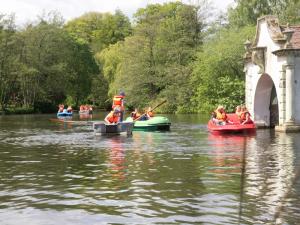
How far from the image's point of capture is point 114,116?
96.4ft

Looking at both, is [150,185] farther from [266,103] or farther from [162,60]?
[162,60]

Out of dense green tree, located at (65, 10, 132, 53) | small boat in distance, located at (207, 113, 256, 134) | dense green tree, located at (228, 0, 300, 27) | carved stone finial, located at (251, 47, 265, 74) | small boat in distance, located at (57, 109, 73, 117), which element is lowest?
small boat in distance, located at (207, 113, 256, 134)

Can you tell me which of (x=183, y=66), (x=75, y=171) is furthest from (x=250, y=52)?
(x=183, y=66)

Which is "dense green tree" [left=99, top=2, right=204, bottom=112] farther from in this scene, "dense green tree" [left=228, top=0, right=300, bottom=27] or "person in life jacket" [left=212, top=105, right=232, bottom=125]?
"person in life jacket" [left=212, top=105, right=232, bottom=125]

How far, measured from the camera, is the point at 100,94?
9444 cm

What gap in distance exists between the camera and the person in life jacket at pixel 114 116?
29047 mm

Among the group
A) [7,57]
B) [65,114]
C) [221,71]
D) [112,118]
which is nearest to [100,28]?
[7,57]

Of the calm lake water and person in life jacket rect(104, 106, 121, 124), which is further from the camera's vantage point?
person in life jacket rect(104, 106, 121, 124)

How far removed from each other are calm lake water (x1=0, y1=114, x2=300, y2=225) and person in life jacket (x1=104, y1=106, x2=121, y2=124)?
772cm

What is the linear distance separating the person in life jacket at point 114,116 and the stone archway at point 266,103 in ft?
29.2

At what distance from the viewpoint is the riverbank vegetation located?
61.8 meters

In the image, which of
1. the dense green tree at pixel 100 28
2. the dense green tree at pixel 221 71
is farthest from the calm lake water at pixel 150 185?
the dense green tree at pixel 100 28

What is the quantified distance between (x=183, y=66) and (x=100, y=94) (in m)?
29.1

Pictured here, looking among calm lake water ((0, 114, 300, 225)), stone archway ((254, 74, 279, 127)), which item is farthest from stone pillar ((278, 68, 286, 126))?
calm lake water ((0, 114, 300, 225))
